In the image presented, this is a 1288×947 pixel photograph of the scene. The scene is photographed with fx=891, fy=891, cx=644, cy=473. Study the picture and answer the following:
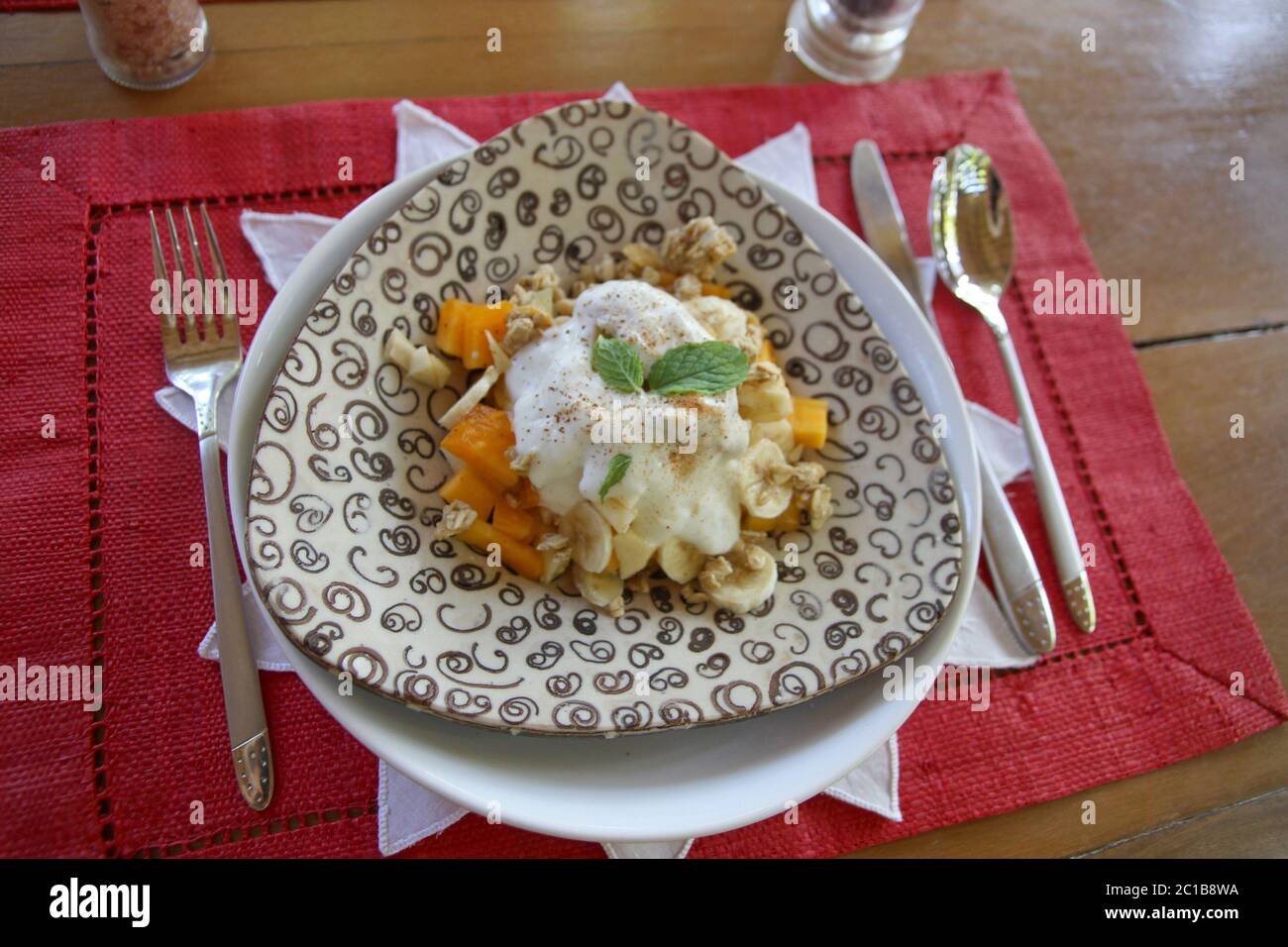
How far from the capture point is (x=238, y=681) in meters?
1.39

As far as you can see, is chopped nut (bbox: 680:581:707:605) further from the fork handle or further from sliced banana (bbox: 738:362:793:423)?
the fork handle

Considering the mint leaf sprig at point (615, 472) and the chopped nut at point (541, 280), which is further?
the chopped nut at point (541, 280)

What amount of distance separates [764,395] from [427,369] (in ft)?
1.89

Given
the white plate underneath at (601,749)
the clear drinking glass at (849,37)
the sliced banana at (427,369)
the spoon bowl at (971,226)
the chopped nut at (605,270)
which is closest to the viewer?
the white plate underneath at (601,749)

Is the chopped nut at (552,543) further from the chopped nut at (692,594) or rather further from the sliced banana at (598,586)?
the chopped nut at (692,594)

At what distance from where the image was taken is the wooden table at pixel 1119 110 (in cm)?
167

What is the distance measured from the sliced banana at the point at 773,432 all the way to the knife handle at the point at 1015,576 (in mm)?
390

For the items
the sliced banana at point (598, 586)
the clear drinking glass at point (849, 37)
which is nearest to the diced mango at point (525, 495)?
the sliced banana at point (598, 586)

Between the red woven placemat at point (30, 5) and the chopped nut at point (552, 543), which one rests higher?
the red woven placemat at point (30, 5)

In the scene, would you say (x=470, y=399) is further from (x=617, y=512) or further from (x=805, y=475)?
(x=805, y=475)

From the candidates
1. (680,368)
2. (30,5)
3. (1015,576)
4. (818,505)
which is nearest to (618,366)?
(680,368)

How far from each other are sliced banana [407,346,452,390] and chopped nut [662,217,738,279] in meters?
0.47

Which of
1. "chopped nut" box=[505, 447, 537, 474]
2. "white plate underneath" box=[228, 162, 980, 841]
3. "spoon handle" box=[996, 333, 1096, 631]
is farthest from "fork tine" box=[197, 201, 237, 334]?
"spoon handle" box=[996, 333, 1096, 631]
